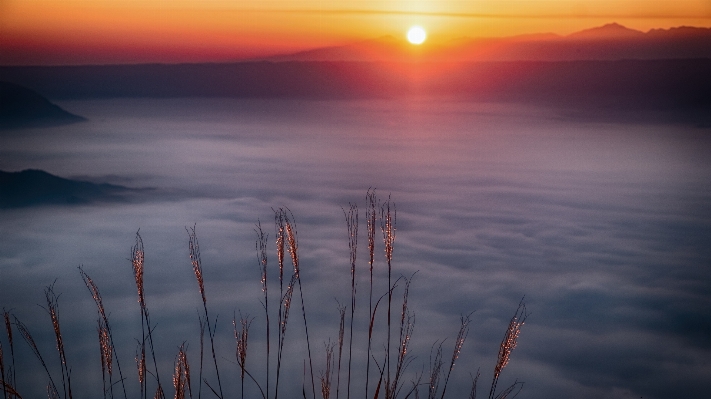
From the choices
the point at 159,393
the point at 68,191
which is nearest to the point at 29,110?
the point at 68,191

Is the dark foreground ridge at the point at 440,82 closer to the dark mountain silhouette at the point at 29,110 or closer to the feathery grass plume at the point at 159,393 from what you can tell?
the dark mountain silhouette at the point at 29,110

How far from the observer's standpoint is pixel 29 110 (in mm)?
7145

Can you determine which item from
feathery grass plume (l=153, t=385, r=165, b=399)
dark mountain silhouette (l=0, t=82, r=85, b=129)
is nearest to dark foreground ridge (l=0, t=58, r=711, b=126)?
dark mountain silhouette (l=0, t=82, r=85, b=129)

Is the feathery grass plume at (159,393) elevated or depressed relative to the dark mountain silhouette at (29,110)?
depressed

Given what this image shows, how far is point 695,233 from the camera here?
10648 mm

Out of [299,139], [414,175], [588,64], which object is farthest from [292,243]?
[299,139]

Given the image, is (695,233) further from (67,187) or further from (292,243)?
(67,187)

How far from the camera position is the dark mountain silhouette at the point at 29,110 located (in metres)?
6.71

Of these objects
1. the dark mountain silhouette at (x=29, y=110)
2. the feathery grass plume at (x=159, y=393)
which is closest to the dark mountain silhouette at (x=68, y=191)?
the dark mountain silhouette at (x=29, y=110)

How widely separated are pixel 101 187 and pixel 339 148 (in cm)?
532

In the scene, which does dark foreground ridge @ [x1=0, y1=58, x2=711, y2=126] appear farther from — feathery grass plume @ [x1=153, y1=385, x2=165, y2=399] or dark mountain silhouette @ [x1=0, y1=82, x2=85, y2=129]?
feathery grass plume @ [x1=153, y1=385, x2=165, y2=399]

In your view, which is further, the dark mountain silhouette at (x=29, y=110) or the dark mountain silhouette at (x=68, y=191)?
the dark mountain silhouette at (x=68, y=191)

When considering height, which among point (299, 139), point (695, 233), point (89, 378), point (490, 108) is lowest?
point (89, 378)

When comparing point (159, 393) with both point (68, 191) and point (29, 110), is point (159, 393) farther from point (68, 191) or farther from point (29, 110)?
point (68, 191)
